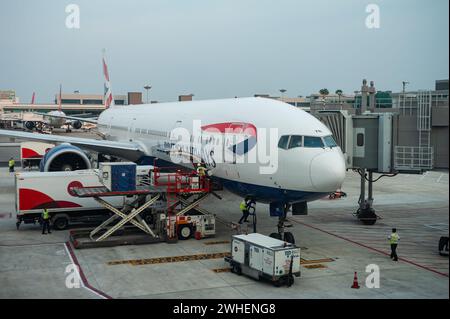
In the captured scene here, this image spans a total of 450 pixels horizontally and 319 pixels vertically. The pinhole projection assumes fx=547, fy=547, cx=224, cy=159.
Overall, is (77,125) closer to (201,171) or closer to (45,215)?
(45,215)

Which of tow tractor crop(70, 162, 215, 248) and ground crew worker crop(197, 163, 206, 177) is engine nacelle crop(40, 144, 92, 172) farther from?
ground crew worker crop(197, 163, 206, 177)

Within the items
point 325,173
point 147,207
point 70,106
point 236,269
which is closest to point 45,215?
point 147,207

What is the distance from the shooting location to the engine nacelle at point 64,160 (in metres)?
33.9

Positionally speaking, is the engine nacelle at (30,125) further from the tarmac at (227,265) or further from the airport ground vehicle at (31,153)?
the tarmac at (227,265)

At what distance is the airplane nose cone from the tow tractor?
582cm

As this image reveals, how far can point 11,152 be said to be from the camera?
71000mm

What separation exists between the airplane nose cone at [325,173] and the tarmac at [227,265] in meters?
3.05

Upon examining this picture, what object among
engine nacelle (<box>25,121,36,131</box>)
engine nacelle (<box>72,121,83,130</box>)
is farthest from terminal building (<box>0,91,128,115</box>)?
engine nacelle (<box>25,121,36,131</box>)

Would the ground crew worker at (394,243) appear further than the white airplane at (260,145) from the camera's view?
Yes

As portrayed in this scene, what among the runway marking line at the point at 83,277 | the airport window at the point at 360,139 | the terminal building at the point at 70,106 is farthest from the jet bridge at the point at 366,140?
the terminal building at the point at 70,106

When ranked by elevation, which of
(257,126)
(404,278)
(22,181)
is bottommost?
(404,278)
